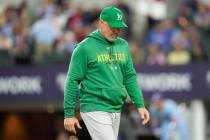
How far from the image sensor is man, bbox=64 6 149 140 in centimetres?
932

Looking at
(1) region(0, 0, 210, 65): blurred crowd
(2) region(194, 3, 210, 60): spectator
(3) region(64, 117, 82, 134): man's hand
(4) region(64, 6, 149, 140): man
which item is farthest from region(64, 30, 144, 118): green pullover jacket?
(2) region(194, 3, 210, 60): spectator

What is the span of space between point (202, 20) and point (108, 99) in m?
10.4

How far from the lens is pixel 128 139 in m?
14.0

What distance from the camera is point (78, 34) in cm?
2022

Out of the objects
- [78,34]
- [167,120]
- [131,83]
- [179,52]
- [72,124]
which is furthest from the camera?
[78,34]

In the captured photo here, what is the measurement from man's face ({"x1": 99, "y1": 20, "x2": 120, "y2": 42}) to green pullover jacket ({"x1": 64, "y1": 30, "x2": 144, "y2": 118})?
0.06 m

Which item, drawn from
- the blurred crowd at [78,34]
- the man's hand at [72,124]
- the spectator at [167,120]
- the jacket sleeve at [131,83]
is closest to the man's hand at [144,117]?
the jacket sleeve at [131,83]

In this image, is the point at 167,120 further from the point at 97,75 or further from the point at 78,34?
the point at 97,75

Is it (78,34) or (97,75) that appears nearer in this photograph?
(97,75)

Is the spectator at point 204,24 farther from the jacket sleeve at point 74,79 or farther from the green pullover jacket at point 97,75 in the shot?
the jacket sleeve at point 74,79

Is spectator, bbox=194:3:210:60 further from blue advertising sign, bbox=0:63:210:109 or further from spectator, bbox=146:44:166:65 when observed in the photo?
spectator, bbox=146:44:166:65

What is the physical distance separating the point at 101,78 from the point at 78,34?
10.9 meters

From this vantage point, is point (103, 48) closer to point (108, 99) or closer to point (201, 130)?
point (108, 99)

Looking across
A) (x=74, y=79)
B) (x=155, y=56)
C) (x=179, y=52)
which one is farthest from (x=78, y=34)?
(x=74, y=79)
